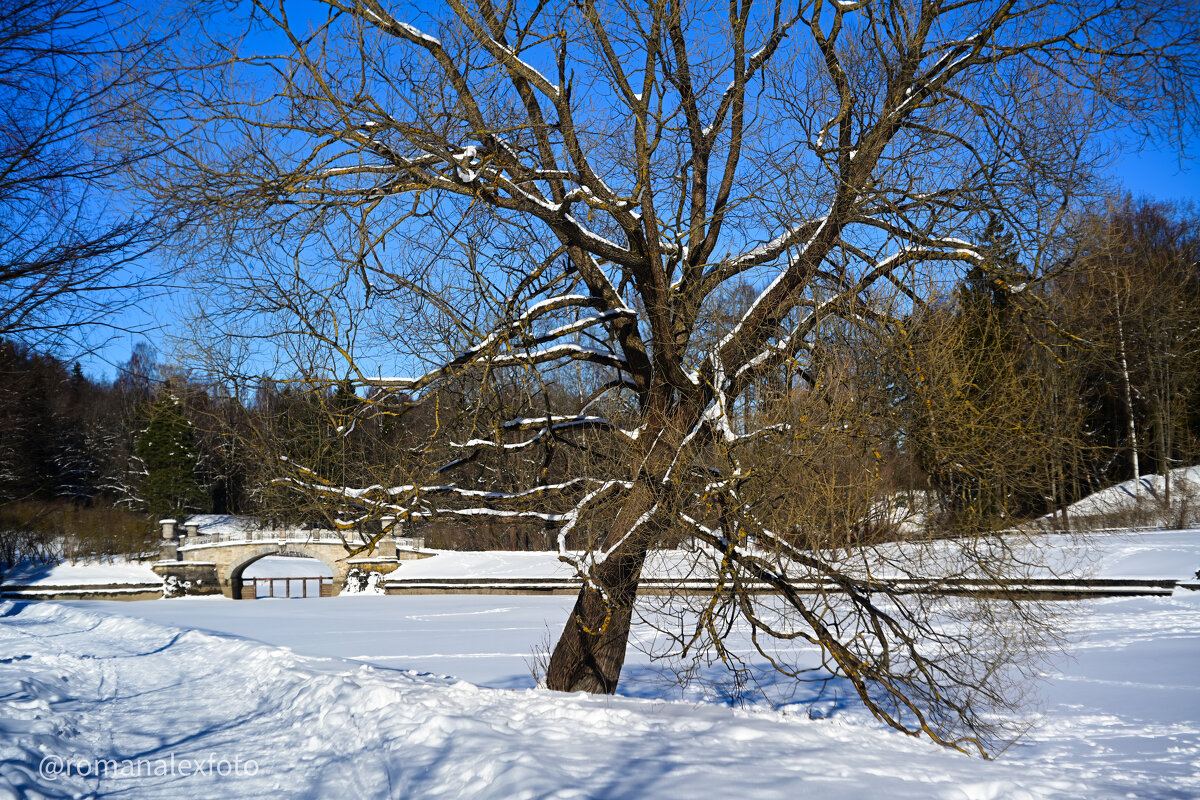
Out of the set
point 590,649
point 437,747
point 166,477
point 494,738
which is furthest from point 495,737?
point 166,477

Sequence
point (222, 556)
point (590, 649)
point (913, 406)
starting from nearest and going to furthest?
point (913, 406), point (590, 649), point (222, 556)

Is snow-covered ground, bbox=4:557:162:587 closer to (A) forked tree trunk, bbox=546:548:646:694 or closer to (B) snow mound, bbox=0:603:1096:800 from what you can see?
(B) snow mound, bbox=0:603:1096:800

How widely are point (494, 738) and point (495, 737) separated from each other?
0.12 ft

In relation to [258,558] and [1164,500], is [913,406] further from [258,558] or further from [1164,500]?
[258,558]

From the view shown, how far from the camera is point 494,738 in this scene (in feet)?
15.3

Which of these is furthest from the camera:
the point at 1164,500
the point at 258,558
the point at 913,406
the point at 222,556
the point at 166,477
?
the point at 166,477

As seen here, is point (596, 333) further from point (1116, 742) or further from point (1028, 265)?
point (1116, 742)

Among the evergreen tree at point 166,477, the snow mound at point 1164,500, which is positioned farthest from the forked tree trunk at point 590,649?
the evergreen tree at point 166,477

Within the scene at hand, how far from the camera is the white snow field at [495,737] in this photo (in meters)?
4.25

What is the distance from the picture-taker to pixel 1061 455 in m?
5.77

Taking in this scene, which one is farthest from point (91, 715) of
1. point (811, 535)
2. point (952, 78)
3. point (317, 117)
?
point (952, 78)

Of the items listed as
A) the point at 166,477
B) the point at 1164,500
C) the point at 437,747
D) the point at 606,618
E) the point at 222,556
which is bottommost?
the point at 222,556

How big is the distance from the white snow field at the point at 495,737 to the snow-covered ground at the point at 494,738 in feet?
0.07

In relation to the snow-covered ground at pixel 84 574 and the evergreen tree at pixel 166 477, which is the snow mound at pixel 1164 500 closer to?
the snow-covered ground at pixel 84 574
